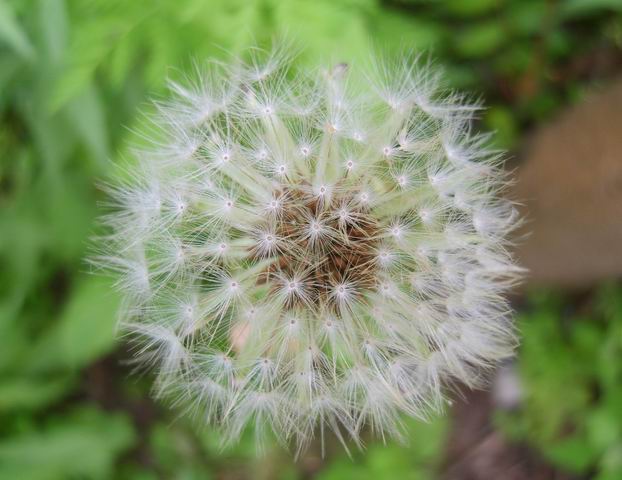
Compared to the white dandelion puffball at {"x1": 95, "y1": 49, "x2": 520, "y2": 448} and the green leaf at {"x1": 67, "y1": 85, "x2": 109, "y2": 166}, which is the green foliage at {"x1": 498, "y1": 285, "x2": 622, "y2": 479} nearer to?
the white dandelion puffball at {"x1": 95, "y1": 49, "x2": 520, "y2": 448}

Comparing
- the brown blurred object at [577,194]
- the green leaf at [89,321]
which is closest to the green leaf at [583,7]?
the brown blurred object at [577,194]

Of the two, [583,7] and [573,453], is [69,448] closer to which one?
[573,453]

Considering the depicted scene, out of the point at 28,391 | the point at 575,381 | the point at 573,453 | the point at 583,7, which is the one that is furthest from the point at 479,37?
the point at 28,391

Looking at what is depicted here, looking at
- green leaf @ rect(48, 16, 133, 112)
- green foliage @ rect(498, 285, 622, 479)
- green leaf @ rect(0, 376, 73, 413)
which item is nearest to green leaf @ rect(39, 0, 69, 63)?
green leaf @ rect(48, 16, 133, 112)

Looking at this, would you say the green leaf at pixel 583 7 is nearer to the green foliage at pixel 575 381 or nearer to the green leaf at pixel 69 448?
the green foliage at pixel 575 381

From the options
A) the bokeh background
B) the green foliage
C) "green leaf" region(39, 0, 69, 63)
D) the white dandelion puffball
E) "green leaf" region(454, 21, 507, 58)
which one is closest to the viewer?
the white dandelion puffball

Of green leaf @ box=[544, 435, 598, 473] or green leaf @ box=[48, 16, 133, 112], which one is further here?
green leaf @ box=[544, 435, 598, 473]

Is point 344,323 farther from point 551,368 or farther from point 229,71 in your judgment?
point 551,368
